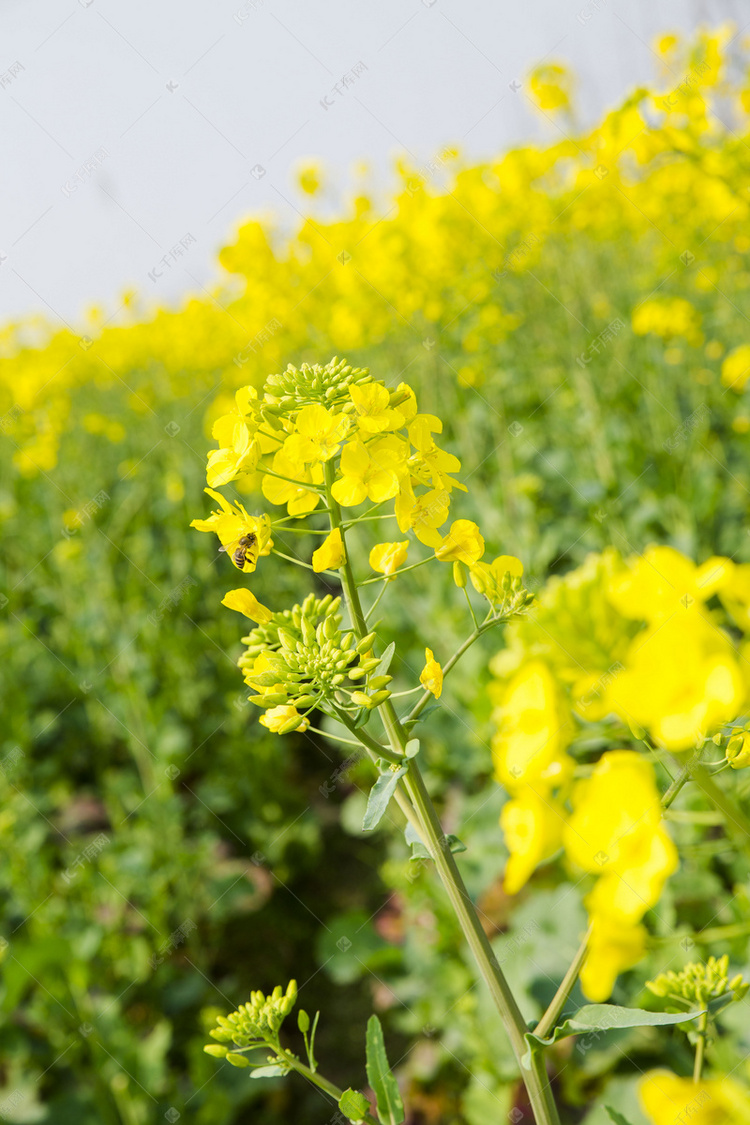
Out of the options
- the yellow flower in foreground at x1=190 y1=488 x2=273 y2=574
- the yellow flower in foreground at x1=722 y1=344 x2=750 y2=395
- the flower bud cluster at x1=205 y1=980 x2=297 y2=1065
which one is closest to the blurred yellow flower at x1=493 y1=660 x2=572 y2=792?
the yellow flower in foreground at x1=190 y1=488 x2=273 y2=574

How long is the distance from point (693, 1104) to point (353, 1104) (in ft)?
1.00

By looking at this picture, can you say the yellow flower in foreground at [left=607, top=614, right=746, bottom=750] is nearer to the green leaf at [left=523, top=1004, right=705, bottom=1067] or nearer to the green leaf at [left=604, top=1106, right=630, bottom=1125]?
the green leaf at [left=523, top=1004, right=705, bottom=1067]

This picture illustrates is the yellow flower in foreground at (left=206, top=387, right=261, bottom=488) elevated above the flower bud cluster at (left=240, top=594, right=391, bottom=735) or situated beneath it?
elevated above

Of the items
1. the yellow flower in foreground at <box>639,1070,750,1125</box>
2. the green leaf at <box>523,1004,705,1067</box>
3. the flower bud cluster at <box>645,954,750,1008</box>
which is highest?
the green leaf at <box>523,1004,705,1067</box>

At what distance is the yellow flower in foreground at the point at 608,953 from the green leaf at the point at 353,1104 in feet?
0.92

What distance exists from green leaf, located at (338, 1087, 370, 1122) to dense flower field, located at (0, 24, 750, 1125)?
0.17 meters

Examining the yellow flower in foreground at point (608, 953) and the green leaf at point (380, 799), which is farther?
the green leaf at point (380, 799)

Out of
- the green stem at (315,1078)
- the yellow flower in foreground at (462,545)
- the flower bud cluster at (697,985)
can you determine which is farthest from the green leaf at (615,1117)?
the yellow flower in foreground at (462,545)

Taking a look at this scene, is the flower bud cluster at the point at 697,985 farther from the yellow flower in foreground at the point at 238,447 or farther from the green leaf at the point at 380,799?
the yellow flower in foreground at the point at 238,447

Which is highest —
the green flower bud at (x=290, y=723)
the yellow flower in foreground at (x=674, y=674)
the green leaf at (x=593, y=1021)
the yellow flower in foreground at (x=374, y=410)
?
the yellow flower in foreground at (x=374, y=410)

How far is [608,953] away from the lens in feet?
1.81

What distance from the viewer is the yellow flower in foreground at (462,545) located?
2.48 feet

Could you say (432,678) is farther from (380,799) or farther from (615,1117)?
(615,1117)

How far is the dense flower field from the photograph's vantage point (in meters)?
0.62
